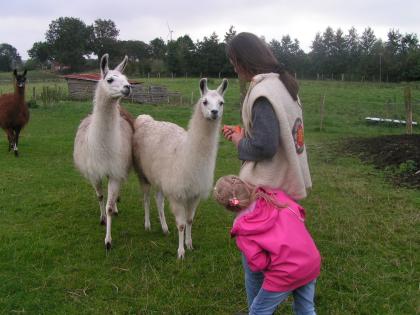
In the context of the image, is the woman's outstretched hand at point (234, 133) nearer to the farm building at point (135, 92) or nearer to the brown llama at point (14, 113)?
the brown llama at point (14, 113)

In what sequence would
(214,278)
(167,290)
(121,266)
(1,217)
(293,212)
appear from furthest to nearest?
(1,217) → (121,266) → (214,278) → (167,290) → (293,212)

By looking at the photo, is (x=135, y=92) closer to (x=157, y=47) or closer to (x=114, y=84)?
(x=114, y=84)

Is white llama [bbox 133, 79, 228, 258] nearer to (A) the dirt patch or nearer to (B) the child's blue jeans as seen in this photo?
(B) the child's blue jeans

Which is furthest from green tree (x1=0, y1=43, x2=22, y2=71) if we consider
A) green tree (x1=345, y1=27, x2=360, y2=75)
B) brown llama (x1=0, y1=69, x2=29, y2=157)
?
brown llama (x1=0, y1=69, x2=29, y2=157)

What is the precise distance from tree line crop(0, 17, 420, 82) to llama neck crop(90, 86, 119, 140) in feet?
114

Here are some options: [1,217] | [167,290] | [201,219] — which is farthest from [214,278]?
[1,217]

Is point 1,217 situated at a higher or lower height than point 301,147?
lower

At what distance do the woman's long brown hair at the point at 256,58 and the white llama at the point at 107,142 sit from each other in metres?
2.18

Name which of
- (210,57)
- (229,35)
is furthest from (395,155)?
(210,57)

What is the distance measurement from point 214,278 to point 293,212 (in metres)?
1.91

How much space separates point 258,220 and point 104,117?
284 cm

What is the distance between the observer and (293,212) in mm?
2311

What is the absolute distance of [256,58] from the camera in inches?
94.4

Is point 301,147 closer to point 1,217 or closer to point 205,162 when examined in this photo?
Result: point 205,162
